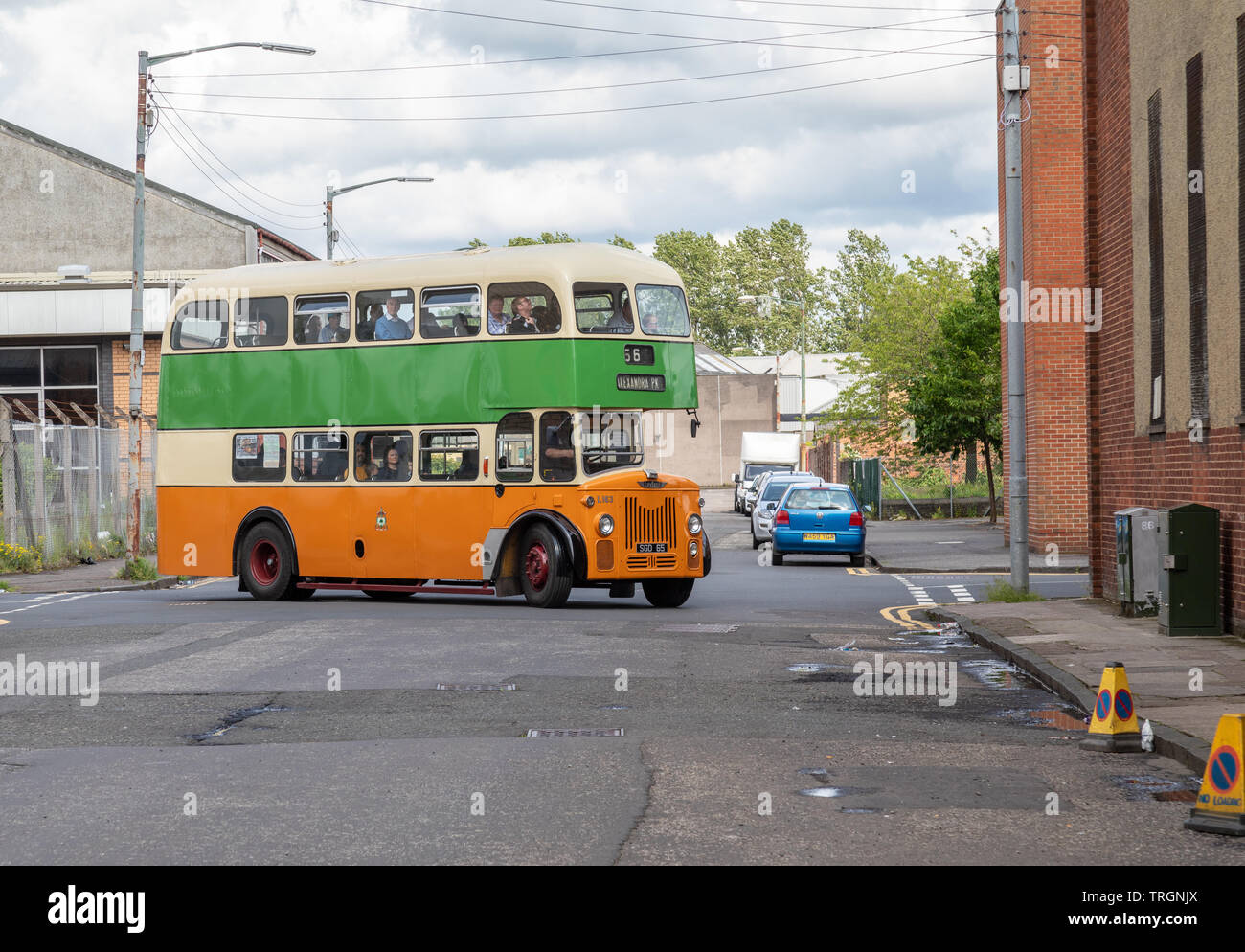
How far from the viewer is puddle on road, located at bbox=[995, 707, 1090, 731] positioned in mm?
10219

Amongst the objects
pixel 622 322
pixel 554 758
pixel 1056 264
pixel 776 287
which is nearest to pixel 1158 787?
pixel 554 758

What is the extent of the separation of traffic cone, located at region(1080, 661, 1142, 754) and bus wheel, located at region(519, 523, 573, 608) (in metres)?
10.5

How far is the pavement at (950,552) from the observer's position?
2730 cm

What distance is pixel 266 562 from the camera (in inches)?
878

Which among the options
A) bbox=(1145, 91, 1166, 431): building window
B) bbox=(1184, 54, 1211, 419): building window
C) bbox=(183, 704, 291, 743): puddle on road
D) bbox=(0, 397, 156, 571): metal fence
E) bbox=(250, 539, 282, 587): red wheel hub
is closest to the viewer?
bbox=(183, 704, 291, 743): puddle on road

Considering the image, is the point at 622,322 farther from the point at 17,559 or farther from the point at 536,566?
the point at 17,559

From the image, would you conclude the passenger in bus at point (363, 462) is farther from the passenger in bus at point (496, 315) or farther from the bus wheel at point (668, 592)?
the bus wheel at point (668, 592)

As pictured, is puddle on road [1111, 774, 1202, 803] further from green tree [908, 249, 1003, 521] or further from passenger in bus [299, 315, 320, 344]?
green tree [908, 249, 1003, 521]

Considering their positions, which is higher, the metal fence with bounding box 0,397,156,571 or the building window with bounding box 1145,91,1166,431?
the building window with bounding box 1145,91,1166,431

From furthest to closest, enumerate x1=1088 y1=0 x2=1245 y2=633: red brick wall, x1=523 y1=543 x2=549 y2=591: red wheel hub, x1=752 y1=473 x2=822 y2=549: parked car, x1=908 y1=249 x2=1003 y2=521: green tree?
x1=908 y1=249 x2=1003 y2=521: green tree
x1=752 y1=473 x2=822 y2=549: parked car
x1=523 y1=543 x2=549 y2=591: red wheel hub
x1=1088 y1=0 x2=1245 y2=633: red brick wall

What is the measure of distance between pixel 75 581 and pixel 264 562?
484 centimetres

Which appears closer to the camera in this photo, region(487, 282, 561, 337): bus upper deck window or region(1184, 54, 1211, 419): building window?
region(1184, 54, 1211, 419): building window

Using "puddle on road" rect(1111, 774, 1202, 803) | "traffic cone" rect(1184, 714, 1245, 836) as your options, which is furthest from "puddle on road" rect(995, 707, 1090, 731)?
"traffic cone" rect(1184, 714, 1245, 836)
